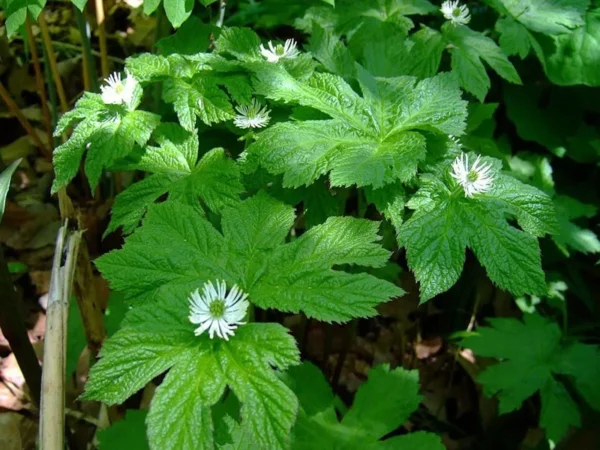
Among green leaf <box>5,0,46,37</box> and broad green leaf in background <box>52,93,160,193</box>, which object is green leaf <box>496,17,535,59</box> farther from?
green leaf <box>5,0,46,37</box>

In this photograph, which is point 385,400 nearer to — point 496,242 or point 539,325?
point 496,242

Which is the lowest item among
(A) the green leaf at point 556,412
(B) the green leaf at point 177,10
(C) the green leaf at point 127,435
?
(A) the green leaf at point 556,412

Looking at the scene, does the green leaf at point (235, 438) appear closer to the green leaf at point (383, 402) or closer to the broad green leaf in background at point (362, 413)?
the broad green leaf in background at point (362, 413)

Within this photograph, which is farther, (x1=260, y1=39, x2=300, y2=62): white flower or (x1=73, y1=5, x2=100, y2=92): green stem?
(x1=73, y1=5, x2=100, y2=92): green stem

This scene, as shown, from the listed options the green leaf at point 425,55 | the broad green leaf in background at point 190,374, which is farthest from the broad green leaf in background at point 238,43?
the broad green leaf in background at point 190,374

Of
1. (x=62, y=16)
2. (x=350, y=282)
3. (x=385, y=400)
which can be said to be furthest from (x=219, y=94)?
(x=62, y=16)

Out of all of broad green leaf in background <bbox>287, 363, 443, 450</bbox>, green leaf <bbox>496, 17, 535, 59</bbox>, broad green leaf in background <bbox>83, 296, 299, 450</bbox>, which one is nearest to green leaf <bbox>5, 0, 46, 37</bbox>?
broad green leaf in background <bbox>83, 296, 299, 450</bbox>
